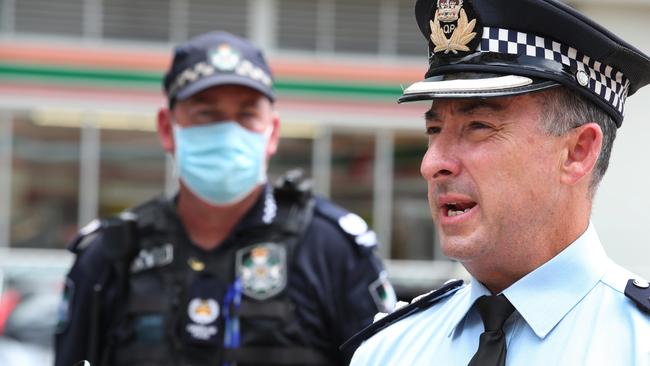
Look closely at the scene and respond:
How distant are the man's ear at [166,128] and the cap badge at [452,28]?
2.02m

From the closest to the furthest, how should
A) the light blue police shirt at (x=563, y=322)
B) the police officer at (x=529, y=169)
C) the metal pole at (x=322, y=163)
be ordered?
the light blue police shirt at (x=563, y=322), the police officer at (x=529, y=169), the metal pole at (x=322, y=163)

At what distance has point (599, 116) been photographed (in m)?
2.03

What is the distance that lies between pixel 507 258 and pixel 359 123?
11052mm

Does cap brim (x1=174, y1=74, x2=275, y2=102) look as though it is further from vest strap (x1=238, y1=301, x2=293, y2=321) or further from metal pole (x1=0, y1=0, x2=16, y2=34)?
metal pole (x1=0, y1=0, x2=16, y2=34)

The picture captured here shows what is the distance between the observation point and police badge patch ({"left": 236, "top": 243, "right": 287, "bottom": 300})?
3.61 metres

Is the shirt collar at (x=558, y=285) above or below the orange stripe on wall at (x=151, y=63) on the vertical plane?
below

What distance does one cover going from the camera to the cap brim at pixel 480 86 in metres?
1.94

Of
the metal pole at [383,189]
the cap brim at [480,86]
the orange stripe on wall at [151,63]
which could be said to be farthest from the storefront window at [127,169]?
the cap brim at [480,86]

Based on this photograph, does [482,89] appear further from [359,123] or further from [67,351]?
[359,123]

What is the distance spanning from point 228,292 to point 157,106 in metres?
9.17

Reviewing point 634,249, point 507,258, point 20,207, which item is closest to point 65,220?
point 20,207

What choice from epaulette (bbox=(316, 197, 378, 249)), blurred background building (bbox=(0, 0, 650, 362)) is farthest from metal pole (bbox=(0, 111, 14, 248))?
epaulette (bbox=(316, 197, 378, 249))

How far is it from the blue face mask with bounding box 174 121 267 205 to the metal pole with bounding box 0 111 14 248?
9.35 metres

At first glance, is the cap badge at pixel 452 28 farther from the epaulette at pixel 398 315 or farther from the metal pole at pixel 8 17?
the metal pole at pixel 8 17
